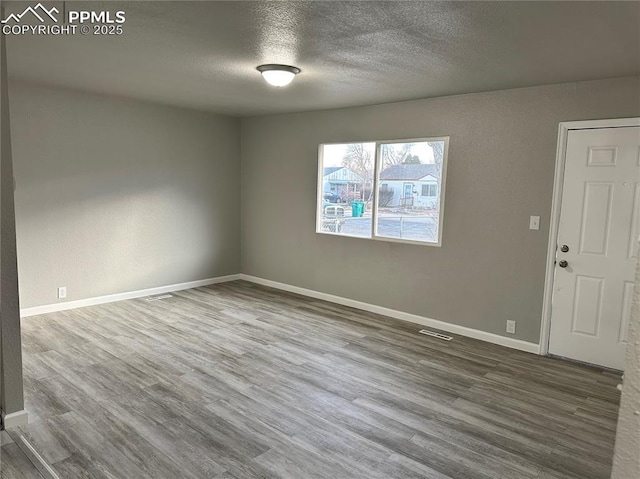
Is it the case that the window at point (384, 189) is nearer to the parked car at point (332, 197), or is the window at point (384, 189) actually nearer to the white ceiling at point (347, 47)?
the parked car at point (332, 197)

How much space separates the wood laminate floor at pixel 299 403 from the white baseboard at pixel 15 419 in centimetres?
8

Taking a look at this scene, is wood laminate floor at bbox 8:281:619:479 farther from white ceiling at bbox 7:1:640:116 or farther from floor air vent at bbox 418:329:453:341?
white ceiling at bbox 7:1:640:116

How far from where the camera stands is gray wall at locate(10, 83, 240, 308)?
4.75 metres

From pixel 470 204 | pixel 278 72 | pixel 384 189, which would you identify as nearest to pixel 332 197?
pixel 384 189

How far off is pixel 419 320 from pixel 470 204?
1.39 m

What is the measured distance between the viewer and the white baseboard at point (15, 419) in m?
2.67

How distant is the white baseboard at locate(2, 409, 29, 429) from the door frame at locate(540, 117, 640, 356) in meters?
4.12

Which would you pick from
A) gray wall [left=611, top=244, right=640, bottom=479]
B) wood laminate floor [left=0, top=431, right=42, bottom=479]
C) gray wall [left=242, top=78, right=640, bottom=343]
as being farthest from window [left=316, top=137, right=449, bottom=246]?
gray wall [left=611, top=244, right=640, bottom=479]

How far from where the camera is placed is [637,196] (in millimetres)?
3564

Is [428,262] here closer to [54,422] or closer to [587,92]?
[587,92]

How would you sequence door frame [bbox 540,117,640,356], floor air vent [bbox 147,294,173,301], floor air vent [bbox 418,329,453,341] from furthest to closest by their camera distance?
floor air vent [bbox 147,294,173,301]
floor air vent [bbox 418,329,453,341]
door frame [bbox 540,117,640,356]

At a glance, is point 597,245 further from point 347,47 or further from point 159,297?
point 159,297

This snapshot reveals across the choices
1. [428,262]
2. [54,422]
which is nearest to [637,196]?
[428,262]

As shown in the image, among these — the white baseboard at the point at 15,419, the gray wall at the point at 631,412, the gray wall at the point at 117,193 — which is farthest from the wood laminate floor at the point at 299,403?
the gray wall at the point at 631,412
